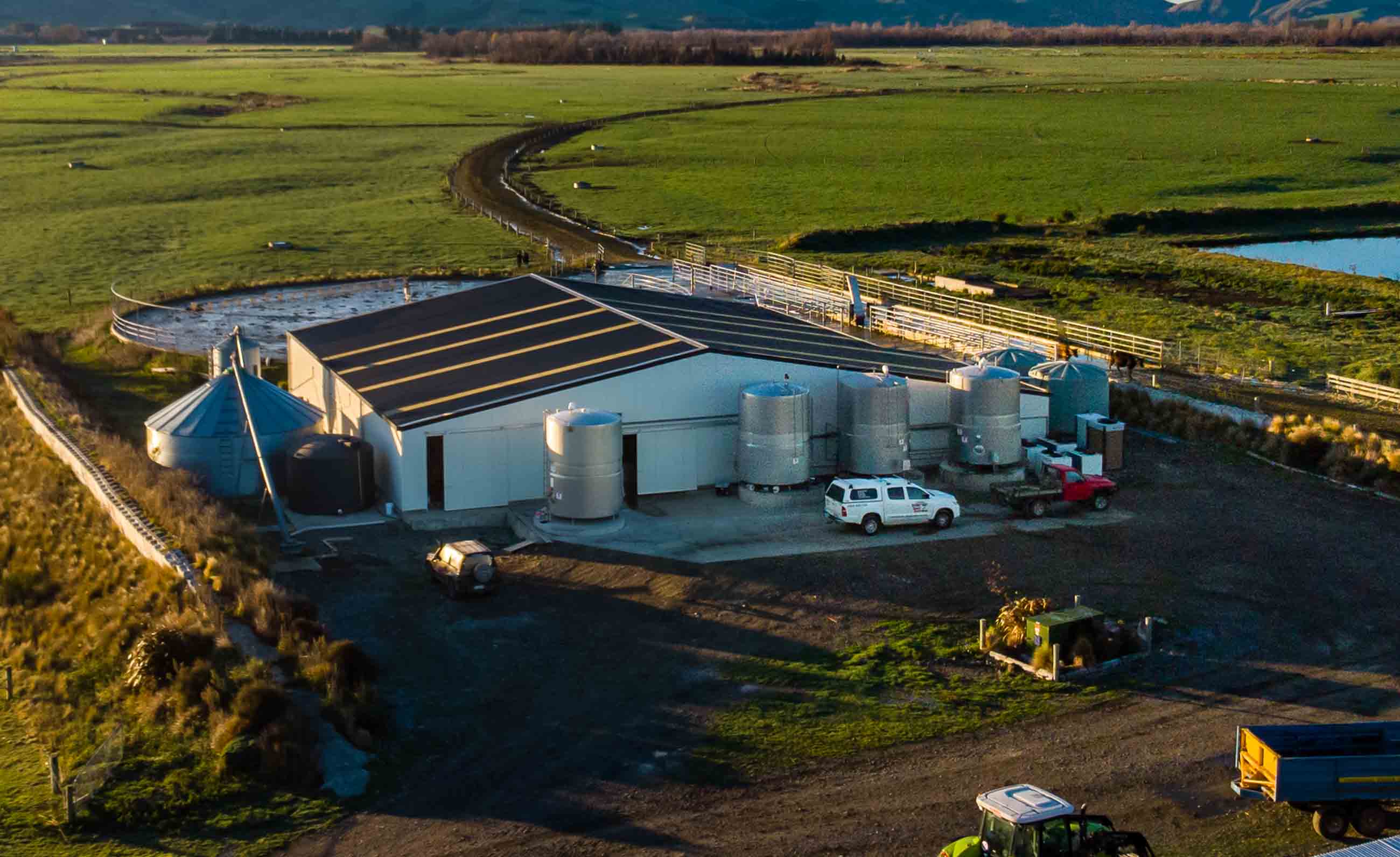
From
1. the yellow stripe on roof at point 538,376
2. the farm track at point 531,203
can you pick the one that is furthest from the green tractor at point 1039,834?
the farm track at point 531,203

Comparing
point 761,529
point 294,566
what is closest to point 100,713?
point 294,566

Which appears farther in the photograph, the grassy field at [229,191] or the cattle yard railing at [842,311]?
the grassy field at [229,191]

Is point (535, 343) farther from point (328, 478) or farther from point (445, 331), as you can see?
point (328, 478)

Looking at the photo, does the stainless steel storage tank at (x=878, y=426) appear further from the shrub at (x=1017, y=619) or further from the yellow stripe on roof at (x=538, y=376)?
the shrub at (x=1017, y=619)

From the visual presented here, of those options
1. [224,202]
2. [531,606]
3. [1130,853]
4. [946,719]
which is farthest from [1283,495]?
[224,202]

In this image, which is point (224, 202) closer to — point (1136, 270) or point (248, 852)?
point (1136, 270)
